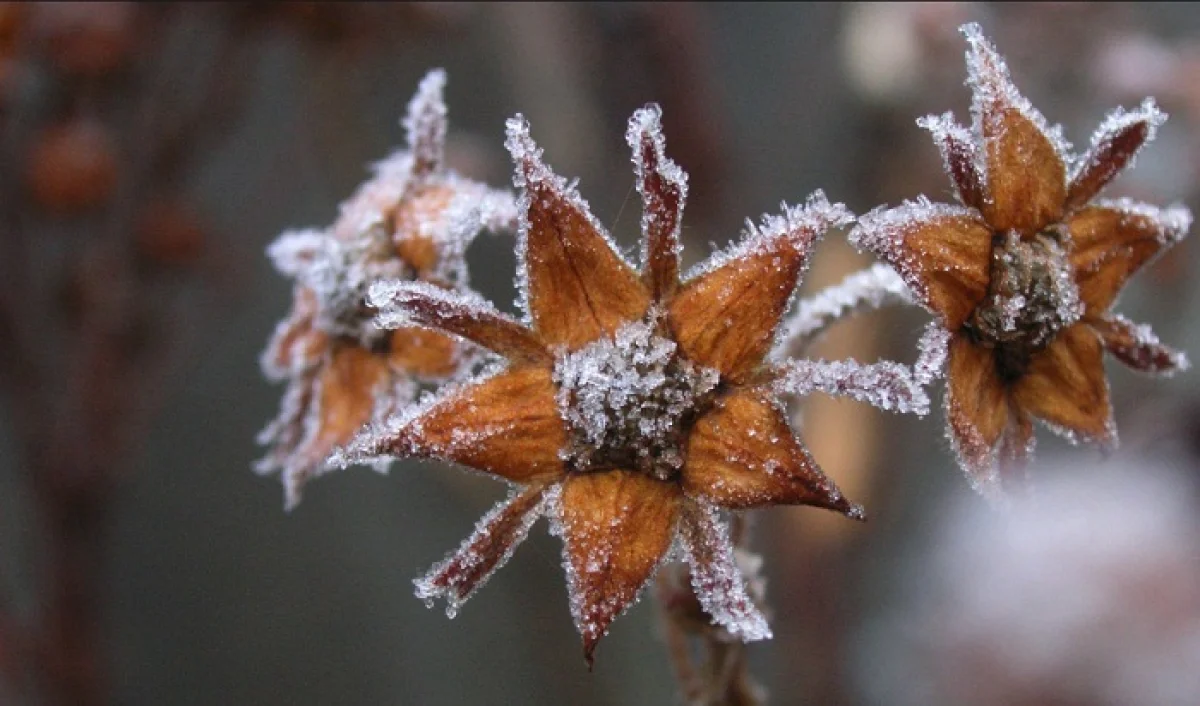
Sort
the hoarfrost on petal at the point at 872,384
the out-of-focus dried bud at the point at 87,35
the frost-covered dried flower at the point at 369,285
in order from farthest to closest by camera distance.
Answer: the out-of-focus dried bud at the point at 87,35 < the frost-covered dried flower at the point at 369,285 < the hoarfrost on petal at the point at 872,384

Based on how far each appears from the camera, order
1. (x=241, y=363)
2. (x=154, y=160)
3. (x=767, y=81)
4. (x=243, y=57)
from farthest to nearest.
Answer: (x=241, y=363)
(x=767, y=81)
(x=243, y=57)
(x=154, y=160)

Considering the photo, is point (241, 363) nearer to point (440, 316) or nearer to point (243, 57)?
point (243, 57)

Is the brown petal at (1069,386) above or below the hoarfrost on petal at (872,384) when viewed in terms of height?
above

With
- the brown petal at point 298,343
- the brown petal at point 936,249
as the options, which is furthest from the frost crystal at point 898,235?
the brown petal at point 298,343

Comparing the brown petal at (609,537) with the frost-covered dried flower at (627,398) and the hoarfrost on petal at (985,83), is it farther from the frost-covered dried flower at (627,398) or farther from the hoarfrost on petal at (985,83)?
the hoarfrost on petal at (985,83)

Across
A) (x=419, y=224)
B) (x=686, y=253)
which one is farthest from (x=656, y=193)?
(x=686, y=253)

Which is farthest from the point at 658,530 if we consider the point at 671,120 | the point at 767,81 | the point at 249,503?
the point at 249,503
